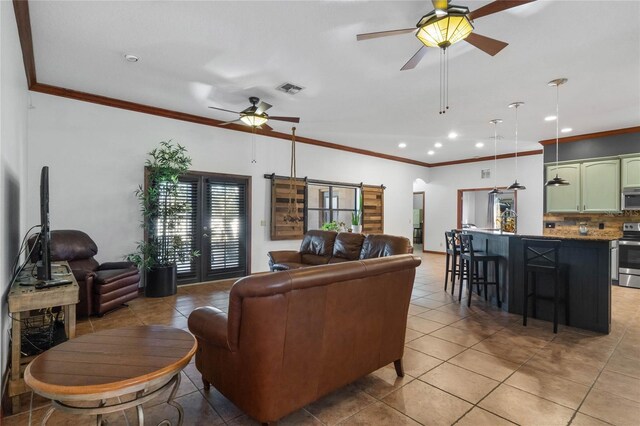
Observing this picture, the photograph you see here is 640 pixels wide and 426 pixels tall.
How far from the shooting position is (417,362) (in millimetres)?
2861

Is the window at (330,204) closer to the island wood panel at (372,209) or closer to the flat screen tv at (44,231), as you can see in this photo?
the island wood panel at (372,209)

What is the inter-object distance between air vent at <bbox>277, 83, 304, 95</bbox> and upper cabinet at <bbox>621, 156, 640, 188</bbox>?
6.33 m

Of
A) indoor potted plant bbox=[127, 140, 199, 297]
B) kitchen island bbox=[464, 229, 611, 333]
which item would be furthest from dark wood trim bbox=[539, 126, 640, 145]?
indoor potted plant bbox=[127, 140, 199, 297]

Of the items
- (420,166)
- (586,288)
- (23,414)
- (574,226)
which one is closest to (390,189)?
(420,166)

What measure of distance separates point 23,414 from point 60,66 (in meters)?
3.66

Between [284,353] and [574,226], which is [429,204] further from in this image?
[284,353]

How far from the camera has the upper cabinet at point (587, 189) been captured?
6246mm

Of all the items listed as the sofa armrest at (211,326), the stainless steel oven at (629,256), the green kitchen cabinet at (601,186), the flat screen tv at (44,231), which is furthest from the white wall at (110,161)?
the stainless steel oven at (629,256)

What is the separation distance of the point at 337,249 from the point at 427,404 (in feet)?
10.1

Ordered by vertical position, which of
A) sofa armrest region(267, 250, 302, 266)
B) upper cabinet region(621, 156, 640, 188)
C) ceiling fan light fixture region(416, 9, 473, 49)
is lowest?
sofa armrest region(267, 250, 302, 266)

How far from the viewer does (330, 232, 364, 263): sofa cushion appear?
488cm

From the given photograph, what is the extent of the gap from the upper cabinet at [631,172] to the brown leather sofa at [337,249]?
176 inches

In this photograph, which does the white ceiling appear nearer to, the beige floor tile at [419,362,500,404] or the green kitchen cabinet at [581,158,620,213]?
the green kitchen cabinet at [581,158,620,213]

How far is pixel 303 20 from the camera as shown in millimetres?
2859
